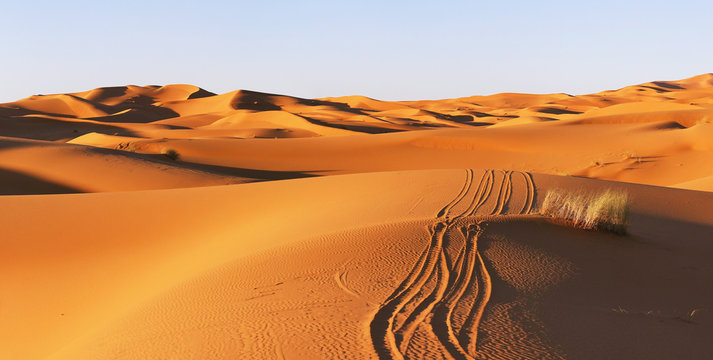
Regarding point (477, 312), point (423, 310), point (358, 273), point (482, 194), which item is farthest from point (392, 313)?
point (482, 194)

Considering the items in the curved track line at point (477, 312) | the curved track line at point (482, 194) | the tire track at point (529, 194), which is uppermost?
the curved track line at point (477, 312)

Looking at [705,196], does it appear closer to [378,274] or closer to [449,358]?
[378,274]

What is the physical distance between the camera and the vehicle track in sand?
13.0 ft

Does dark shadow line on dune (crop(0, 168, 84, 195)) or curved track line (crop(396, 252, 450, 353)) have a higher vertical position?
curved track line (crop(396, 252, 450, 353))

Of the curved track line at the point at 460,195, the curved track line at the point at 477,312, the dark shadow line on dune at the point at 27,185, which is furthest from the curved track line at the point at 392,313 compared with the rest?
the dark shadow line on dune at the point at 27,185

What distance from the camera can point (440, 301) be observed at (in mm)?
4891

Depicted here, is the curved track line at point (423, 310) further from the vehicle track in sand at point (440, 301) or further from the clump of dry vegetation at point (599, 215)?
the clump of dry vegetation at point (599, 215)

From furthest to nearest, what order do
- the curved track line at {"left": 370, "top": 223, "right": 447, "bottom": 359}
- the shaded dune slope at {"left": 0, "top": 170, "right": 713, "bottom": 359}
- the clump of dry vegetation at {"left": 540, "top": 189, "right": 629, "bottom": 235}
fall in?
the clump of dry vegetation at {"left": 540, "top": 189, "right": 629, "bottom": 235} < the shaded dune slope at {"left": 0, "top": 170, "right": 713, "bottom": 359} < the curved track line at {"left": 370, "top": 223, "right": 447, "bottom": 359}

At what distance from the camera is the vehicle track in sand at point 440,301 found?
13.0ft

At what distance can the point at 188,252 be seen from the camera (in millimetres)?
8680

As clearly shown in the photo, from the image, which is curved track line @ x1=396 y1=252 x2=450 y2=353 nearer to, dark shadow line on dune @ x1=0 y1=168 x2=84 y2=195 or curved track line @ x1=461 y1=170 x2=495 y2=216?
curved track line @ x1=461 y1=170 x2=495 y2=216

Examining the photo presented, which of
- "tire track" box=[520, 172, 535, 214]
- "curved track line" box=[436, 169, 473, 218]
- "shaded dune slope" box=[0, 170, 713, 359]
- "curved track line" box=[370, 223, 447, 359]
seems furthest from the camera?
"tire track" box=[520, 172, 535, 214]

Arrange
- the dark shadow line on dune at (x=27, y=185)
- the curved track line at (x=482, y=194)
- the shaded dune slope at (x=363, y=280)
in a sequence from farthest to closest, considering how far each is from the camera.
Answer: the dark shadow line on dune at (x=27, y=185)
the curved track line at (x=482, y=194)
the shaded dune slope at (x=363, y=280)

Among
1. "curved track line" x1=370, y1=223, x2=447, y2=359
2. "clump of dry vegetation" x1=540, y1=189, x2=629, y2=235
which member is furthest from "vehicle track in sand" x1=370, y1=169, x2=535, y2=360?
"clump of dry vegetation" x1=540, y1=189, x2=629, y2=235
